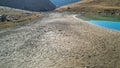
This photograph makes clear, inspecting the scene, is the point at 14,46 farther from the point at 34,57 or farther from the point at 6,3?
the point at 6,3

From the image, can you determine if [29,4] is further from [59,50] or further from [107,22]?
[59,50]

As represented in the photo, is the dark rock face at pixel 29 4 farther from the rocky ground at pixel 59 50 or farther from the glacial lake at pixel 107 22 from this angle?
the rocky ground at pixel 59 50

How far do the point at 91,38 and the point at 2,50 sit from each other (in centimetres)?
1332

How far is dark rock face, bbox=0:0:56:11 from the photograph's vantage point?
13015cm

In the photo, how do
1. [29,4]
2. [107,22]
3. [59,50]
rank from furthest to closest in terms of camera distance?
[29,4] < [107,22] < [59,50]

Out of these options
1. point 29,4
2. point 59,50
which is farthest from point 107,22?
point 29,4

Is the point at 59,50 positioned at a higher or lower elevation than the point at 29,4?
lower

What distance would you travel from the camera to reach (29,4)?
5586 inches

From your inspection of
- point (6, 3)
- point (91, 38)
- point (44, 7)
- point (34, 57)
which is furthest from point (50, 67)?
point (44, 7)

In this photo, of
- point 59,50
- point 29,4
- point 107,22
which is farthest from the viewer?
point 29,4

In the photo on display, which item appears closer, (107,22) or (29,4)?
(107,22)

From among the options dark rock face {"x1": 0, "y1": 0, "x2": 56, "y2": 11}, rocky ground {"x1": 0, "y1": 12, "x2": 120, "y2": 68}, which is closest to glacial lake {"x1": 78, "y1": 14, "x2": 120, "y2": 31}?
rocky ground {"x1": 0, "y1": 12, "x2": 120, "y2": 68}

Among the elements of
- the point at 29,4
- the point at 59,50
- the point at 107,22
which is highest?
the point at 29,4

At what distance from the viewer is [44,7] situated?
153 m
